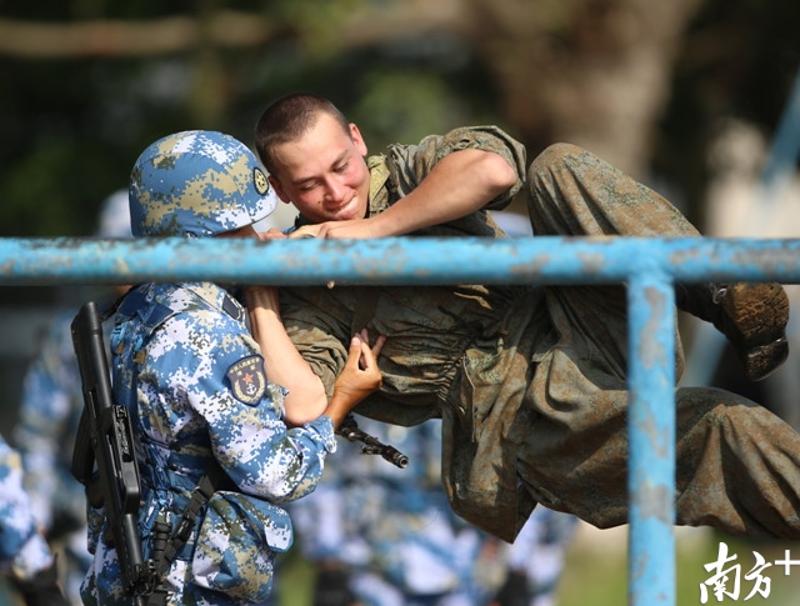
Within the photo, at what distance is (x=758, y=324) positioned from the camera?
346 centimetres

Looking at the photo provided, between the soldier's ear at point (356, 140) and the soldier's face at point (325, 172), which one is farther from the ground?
the soldier's ear at point (356, 140)

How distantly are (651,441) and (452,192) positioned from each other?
0.82 m

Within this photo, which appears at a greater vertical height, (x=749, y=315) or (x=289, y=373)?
(x=749, y=315)

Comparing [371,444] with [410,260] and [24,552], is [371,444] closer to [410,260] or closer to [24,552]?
[410,260]

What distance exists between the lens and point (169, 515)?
3.49 m

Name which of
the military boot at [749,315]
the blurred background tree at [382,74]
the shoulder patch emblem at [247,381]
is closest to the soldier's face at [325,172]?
the shoulder patch emblem at [247,381]

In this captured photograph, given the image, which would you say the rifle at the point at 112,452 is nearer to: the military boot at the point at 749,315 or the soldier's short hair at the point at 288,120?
the soldier's short hair at the point at 288,120

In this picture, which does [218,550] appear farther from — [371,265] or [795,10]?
[795,10]

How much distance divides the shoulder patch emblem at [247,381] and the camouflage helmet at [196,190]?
0.28 m

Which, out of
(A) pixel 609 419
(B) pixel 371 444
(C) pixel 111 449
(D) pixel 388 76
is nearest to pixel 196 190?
(C) pixel 111 449

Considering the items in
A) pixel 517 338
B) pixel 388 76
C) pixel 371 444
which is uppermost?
pixel 388 76

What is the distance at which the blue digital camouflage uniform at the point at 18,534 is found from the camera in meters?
5.34

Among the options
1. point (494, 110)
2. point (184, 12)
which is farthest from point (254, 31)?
point (494, 110)

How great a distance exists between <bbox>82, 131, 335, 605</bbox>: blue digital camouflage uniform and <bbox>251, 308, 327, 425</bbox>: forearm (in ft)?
0.10
